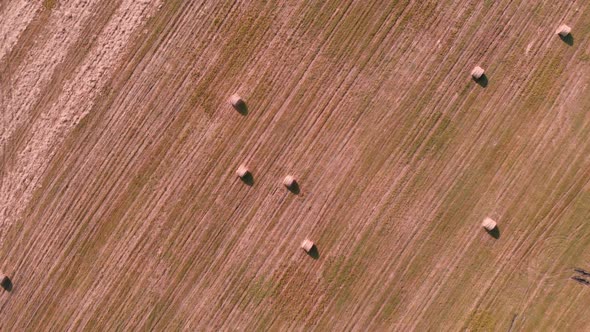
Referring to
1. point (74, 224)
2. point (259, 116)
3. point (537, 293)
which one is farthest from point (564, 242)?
point (74, 224)

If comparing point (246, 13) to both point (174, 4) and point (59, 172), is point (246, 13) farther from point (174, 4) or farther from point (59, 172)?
point (59, 172)

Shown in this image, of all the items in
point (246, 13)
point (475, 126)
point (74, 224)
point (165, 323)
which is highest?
point (475, 126)

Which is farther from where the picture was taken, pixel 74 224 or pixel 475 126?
pixel 74 224

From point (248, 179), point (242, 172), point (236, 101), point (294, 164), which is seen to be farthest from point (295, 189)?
point (236, 101)

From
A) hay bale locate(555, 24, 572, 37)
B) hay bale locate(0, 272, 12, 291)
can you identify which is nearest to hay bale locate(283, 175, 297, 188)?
hay bale locate(555, 24, 572, 37)

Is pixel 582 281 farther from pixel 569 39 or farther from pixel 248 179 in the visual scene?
pixel 248 179

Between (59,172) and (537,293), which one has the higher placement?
(537,293)
